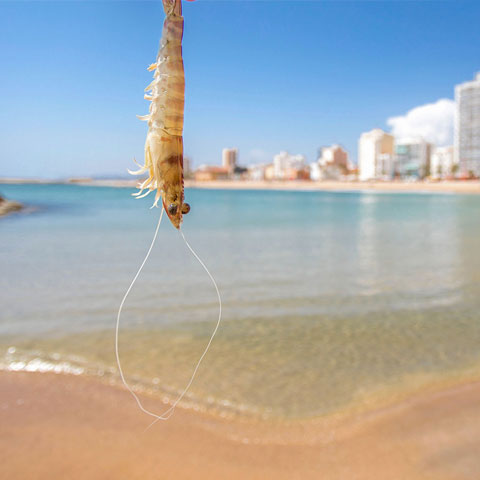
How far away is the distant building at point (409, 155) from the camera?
17362 cm

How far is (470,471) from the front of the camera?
10.9 feet

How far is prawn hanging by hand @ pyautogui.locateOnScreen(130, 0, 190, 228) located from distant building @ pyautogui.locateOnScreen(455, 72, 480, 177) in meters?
156

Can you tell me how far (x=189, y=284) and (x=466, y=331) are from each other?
5.27 metres

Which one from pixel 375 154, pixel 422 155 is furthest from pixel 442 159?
pixel 375 154

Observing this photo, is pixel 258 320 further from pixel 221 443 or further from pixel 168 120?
pixel 168 120

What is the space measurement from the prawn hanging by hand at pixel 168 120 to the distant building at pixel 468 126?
156 m

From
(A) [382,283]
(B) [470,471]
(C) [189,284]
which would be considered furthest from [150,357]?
(A) [382,283]

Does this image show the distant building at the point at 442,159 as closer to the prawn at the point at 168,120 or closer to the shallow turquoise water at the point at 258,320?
the shallow turquoise water at the point at 258,320

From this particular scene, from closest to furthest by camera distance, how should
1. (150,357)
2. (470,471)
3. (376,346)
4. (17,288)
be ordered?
(470,471) < (150,357) < (376,346) < (17,288)

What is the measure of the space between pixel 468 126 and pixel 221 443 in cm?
16220

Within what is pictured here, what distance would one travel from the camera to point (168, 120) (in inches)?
38.0

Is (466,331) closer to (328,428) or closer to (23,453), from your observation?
(328,428)

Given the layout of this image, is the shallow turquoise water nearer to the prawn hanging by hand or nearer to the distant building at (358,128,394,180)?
the prawn hanging by hand

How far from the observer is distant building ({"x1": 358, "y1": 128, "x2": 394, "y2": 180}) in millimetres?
173750
